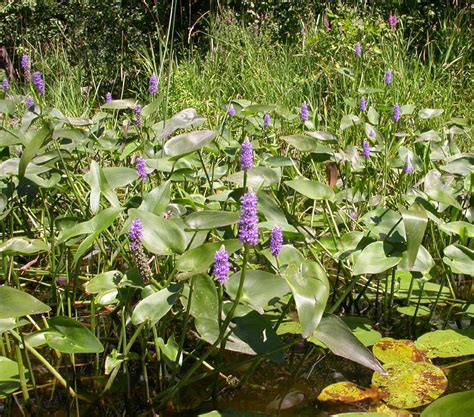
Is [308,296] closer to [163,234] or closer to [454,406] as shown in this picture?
[454,406]

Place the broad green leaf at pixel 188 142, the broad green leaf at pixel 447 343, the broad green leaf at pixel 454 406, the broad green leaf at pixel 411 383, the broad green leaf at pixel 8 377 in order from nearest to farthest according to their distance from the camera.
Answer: the broad green leaf at pixel 454 406 → the broad green leaf at pixel 8 377 → the broad green leaf at pixel 411 383 → the broad green leaf at pixel 447 343 → the broad green leaf at pixel 188 142

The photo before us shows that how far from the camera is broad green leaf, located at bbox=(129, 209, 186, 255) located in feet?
4.15

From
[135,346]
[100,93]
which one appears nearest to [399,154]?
[135,346]

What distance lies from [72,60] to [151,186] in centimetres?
422

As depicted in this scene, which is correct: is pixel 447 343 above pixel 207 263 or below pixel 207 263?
below

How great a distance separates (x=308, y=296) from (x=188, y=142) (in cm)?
70

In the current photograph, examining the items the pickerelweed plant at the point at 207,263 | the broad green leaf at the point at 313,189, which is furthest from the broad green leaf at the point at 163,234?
the broad green leaf at the point at 313,189

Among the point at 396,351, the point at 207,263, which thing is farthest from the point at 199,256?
the point at 396,351

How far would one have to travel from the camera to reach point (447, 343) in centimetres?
150

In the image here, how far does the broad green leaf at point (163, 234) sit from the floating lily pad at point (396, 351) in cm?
52

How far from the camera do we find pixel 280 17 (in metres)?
5.70

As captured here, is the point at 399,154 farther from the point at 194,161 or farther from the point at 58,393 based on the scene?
the point at 58,393

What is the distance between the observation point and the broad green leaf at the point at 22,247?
53.7 inches

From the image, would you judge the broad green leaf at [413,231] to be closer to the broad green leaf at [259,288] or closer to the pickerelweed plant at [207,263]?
the pickerelweed plant at [207,263]
